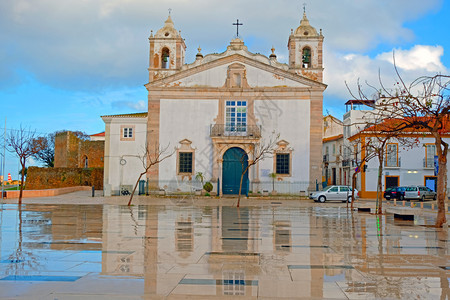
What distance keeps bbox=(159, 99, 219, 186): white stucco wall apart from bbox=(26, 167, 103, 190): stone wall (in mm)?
14409

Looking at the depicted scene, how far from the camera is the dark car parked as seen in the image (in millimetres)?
34703

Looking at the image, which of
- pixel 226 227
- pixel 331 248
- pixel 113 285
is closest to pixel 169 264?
pixel 113 285

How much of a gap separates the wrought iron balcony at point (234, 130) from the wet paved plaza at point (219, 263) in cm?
2057

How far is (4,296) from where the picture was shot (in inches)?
209

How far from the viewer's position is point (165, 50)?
35938 mm

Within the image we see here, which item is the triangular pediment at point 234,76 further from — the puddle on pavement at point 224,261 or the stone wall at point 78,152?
the stone wall at point 78,152

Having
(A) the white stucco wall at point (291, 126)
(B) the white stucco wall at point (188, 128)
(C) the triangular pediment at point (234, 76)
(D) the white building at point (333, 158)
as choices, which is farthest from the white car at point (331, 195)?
(D) the white building at point (333, 158)

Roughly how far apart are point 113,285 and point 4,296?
126cm

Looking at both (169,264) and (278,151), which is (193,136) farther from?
(169,264)

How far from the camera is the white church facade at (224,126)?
3312cm

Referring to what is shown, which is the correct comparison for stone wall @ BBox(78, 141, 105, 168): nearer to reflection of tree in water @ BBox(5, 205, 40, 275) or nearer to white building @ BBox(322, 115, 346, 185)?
white building @ BBox(322, 115, 346, 185)

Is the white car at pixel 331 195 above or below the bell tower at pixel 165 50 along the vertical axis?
below

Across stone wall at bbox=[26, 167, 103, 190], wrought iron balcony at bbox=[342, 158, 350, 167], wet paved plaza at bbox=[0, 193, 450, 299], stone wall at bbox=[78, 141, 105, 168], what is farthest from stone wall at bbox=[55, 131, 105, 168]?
wet paved plaza at bbox=[0, 193, 450, 299]

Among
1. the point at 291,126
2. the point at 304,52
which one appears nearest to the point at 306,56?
the point at 304,52
